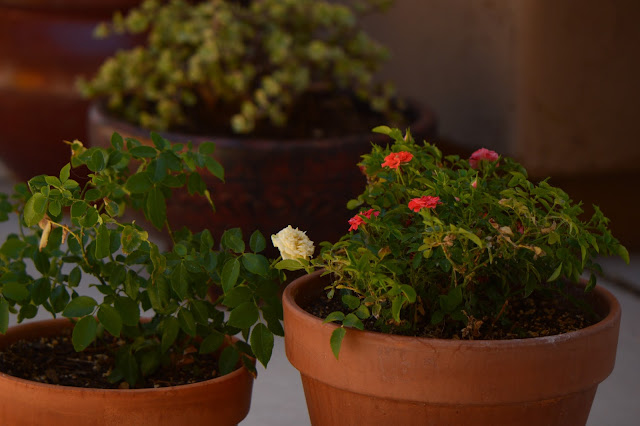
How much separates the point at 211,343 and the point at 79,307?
18 cm

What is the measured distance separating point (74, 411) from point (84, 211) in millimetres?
231

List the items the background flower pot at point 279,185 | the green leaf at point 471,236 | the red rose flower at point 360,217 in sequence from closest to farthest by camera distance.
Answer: the green leaf at point 471,236 < the red rose flower at point 360,217 < the background flower pot at point 279,185

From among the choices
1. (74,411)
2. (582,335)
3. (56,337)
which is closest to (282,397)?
(56,337)

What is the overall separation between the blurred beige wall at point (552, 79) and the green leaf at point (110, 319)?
1739 mm

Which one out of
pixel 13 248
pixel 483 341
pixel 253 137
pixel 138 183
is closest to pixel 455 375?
pixel 483 341

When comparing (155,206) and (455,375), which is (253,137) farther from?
(455,375)

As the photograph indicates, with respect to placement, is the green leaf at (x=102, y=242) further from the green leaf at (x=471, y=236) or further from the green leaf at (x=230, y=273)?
the green leaf at (x=471, y=236)

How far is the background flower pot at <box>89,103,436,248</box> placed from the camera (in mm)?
1964

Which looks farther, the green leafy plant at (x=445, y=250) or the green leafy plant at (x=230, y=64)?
the green leafy plant at (x=230, y=64)

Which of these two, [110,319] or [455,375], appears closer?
[455,375]

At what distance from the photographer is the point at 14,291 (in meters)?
1.15

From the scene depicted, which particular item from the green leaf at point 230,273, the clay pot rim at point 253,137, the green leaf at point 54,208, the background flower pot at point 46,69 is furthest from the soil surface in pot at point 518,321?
the background flower pot at point 46,69

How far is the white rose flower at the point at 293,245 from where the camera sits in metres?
1.07

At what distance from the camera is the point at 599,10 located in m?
2.54
